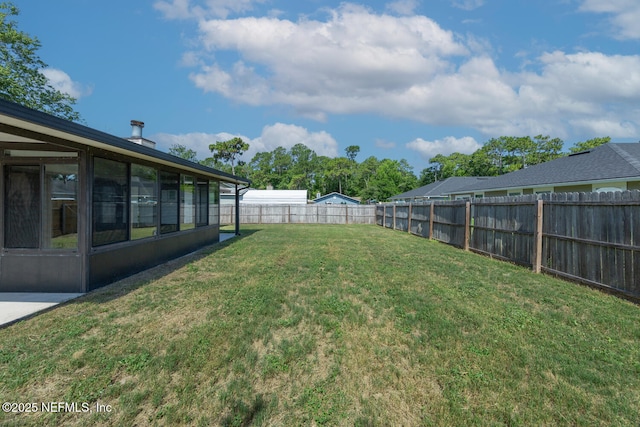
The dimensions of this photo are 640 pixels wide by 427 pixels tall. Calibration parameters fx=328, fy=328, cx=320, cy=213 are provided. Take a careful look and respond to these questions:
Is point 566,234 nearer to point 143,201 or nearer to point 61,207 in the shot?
point 143,201

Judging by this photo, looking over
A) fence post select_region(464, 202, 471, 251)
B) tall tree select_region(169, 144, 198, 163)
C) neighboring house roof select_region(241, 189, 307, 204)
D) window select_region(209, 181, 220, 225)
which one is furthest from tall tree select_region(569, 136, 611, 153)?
tall tree select_region(169, 144, 198, 163)

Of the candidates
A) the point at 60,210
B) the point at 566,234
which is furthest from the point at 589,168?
the point at 60,210

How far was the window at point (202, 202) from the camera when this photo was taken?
10340 millimetres

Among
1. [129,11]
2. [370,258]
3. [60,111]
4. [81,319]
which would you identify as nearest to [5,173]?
[81,319]

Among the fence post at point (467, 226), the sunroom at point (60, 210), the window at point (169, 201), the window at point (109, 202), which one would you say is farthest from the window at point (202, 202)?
the fence post at point (467, 226)

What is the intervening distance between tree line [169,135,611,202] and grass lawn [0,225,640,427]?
4071 cm

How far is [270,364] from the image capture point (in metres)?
2.89

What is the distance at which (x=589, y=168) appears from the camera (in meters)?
13.0

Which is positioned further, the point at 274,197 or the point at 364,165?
the point at 364,165

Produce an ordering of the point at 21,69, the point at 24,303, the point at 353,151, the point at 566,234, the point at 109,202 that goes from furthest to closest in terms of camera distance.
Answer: the point at 353,151 < the point at 21,69 < the point at 566,234 < the point at 109,202 < the point at 24,303

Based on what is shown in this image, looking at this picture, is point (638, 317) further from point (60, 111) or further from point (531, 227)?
point (60, 111)

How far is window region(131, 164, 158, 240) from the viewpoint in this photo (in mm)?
6492

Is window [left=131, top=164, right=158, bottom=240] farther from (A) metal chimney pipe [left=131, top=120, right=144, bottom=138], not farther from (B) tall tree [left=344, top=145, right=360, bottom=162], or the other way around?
(B) tall tree [left=344, top=145, right=360, bottom=162]

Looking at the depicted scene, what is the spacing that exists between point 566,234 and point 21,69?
26.5m
